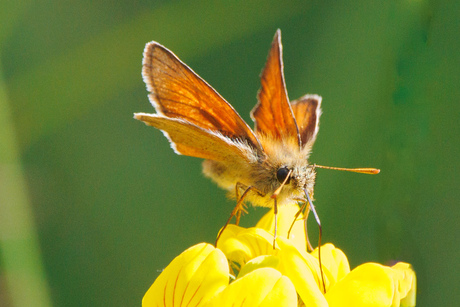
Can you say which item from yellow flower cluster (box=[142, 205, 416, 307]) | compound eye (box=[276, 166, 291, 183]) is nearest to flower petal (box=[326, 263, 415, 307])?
yellow flower cluster (box=[142, 205, 416, 307])

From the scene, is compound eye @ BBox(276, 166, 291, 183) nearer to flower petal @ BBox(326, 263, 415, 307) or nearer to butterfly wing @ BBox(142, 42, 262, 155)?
butterfly wing @ BBox(142, 42, 262, 155)

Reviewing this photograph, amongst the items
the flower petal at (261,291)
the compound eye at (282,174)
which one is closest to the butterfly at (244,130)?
the compound eye at (282,174)

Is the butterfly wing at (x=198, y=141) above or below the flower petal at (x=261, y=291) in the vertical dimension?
above

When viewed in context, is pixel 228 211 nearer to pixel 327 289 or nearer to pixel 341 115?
pixel 341 115

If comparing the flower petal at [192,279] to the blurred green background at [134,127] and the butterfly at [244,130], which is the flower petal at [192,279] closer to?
the butterfly at [244,130]

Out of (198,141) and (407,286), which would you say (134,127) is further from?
(407,286)

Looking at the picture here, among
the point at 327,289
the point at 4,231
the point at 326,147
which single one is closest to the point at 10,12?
the point at 4,231

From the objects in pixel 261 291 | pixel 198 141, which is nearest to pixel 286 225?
pixel 198 141
